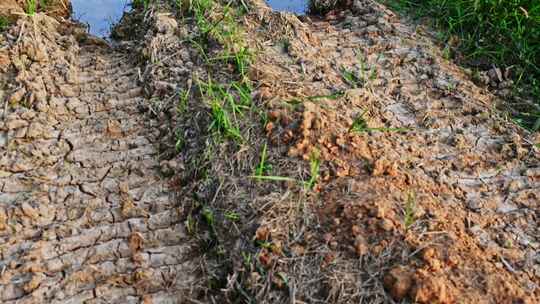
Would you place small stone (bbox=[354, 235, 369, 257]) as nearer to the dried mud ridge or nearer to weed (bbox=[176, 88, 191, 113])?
the dried mud ridge

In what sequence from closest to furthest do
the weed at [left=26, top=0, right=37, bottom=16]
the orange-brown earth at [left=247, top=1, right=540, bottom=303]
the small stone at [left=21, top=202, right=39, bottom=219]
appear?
the orange-brown earth at [left=247, top=1, right=540, bottom=303] → the small stone at [left=21, top=202, right=39, bottom=219] → the weed at [left=26, top=0, right=37, bottom=16]

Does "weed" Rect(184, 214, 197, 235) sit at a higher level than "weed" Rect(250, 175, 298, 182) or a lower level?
lower

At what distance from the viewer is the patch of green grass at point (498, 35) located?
382 cm

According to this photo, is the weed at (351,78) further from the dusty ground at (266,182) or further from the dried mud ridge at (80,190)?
the dried mud ridge at (80,190)

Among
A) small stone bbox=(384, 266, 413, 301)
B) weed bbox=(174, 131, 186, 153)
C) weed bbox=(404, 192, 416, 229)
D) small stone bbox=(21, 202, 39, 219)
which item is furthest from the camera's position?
weed bbox=(174, 131, 186, 153)

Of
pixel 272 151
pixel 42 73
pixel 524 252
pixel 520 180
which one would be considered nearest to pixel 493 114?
pixel 520 180

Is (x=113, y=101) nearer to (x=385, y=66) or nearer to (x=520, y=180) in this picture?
(x=385, y=66)

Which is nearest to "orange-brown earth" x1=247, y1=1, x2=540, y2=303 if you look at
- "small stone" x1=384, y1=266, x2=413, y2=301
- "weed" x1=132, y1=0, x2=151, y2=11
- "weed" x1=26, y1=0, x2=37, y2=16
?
"small stone" x1=384, y1=266, x2=413, y2=301

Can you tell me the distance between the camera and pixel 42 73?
334 cm

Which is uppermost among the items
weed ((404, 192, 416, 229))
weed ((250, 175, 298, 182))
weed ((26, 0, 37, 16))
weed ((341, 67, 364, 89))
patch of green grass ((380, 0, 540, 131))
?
weed ((26, 0, 37, 16))

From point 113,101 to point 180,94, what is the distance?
410 mm

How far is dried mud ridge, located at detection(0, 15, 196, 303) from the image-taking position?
2.46m

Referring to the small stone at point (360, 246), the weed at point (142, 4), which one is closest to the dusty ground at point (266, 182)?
the small stone at point (360, 246)

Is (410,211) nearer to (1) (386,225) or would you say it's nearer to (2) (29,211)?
(1) (386,225)
